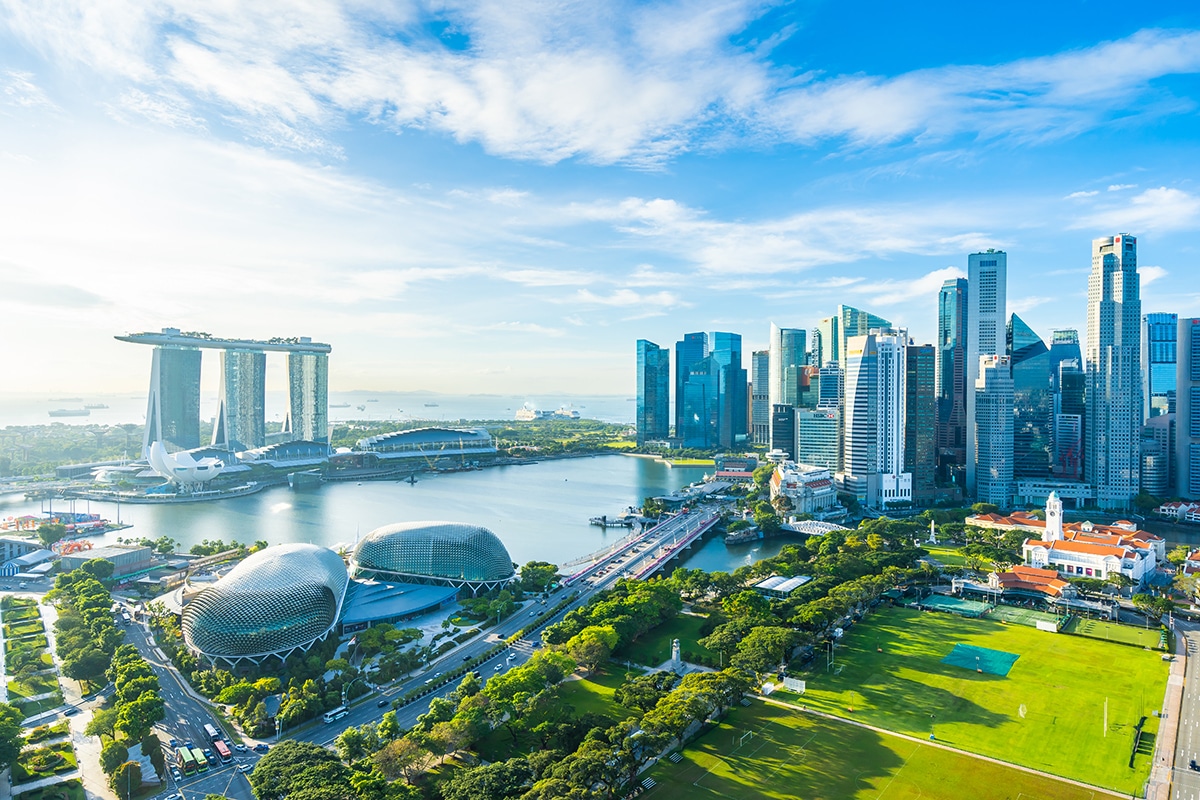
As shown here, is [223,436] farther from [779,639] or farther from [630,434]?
[779,639]

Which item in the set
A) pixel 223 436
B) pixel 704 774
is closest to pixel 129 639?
pixel 704 774

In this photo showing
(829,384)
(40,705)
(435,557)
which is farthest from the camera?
(829,384)

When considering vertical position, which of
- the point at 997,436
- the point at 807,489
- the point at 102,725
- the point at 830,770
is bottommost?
the point at 830,770

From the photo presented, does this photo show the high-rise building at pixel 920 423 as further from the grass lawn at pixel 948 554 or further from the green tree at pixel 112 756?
the green tree at pixel 112 756

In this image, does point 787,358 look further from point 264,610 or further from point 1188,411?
point 264,610

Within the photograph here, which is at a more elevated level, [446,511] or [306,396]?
[306,396]

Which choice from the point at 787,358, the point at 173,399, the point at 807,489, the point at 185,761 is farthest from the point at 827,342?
the point at 185,761
